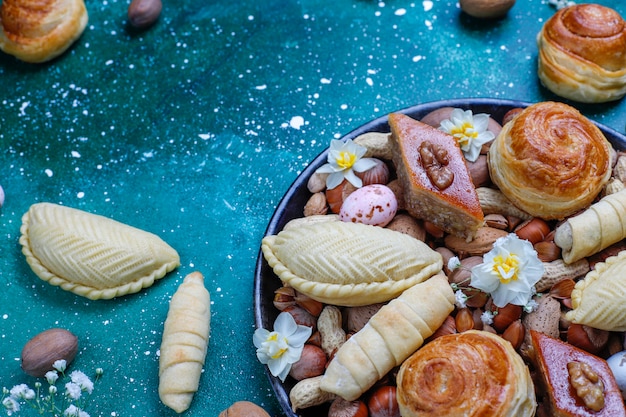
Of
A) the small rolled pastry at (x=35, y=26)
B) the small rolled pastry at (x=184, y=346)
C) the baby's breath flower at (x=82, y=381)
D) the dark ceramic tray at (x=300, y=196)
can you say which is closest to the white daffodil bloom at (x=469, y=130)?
the dark ceramic tray at (x=300, y=196)

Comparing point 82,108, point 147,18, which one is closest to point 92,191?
point 82,108

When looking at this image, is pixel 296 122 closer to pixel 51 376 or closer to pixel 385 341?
pixel 385 341

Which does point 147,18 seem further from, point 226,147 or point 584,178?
point 584,178

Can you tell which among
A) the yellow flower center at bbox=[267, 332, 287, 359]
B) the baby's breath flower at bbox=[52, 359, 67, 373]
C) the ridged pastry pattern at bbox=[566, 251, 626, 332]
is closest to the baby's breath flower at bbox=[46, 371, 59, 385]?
the baby's breath flower at bbox=[52, 359, 67, 373]

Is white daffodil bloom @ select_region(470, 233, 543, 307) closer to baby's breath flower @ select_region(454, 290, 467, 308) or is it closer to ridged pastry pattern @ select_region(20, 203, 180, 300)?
baby's breath flower @ select_region(454, 290, 467, 308)

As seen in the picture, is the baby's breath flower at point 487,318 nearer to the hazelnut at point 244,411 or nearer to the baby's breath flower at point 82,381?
the hazelnut at point 244,411
